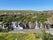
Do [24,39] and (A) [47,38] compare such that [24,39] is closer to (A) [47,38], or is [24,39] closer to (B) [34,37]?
(B) [34,37]

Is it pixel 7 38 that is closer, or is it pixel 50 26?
pixel 7 38

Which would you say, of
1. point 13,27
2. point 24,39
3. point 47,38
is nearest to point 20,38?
point 24,39

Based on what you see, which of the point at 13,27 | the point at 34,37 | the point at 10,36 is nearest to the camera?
the point at 34,37

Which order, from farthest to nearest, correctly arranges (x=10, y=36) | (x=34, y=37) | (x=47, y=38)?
(x=10, y=36), (x=34, y=37), (x=47, y=38)

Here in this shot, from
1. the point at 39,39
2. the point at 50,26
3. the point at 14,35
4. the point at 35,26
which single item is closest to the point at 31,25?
the point at 35,26

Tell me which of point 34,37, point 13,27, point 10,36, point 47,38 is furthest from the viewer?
point 13,27

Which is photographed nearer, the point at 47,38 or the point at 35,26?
the point at 47,38

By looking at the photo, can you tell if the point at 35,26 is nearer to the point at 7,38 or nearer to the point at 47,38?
the point at 7,38

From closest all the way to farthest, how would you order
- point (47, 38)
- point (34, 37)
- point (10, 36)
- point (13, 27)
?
point (47, 38) < point (34, 37) < point (10, 36) < point (13, 27)

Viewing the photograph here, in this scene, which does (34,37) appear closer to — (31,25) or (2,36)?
(2,36)
